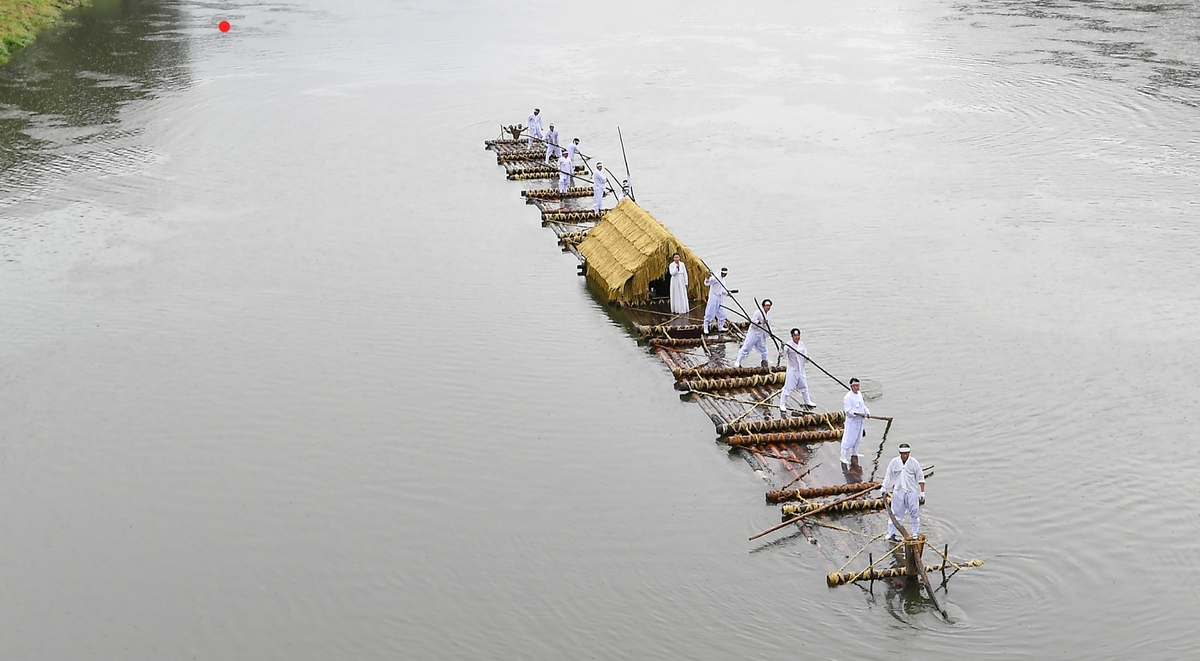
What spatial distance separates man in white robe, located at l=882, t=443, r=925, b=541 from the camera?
1504cm

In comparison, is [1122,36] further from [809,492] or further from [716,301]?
[809,492]

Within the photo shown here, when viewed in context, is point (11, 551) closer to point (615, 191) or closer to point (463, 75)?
point (615, 191)

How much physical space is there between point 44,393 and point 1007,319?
55.0 feet

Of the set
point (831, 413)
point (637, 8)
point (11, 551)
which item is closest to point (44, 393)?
point (11, 551)

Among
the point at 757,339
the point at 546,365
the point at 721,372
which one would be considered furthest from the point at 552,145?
the point at 721,372

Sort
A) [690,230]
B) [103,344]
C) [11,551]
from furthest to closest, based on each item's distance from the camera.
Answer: [690,230] → [103,344] → [11,551]

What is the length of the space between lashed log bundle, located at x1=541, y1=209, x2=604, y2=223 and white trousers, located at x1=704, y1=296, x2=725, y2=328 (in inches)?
291

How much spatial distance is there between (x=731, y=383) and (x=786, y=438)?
2.32m

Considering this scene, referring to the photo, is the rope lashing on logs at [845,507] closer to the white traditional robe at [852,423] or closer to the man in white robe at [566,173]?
the white traditional robe at [852,423]

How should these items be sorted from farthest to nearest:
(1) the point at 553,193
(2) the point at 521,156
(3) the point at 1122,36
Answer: (3) the point at 1122,36
(2) the point at 521,156
(1) the point at 553,193

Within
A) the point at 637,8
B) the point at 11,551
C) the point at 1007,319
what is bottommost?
the point at 11,551

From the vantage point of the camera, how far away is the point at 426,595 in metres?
15.1

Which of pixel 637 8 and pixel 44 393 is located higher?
pixel 637 8

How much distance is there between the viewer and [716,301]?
22.3 metres
